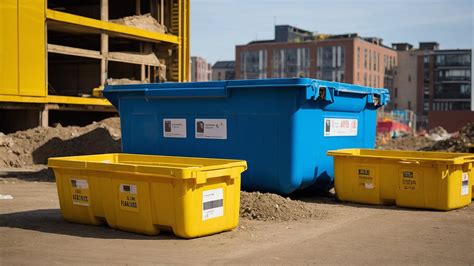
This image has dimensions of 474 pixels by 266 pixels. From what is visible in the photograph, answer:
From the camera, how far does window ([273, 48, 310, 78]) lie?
10031 cm

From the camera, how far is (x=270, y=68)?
10475cm

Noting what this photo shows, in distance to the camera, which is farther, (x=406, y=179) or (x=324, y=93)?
(x=324, y=93)

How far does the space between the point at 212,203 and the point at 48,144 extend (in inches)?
403

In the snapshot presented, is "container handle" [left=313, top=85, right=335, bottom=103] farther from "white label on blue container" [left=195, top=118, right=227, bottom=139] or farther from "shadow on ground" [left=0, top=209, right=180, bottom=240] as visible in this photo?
"shadow on ground" [left=0, top=209, right=180, bottom=240]

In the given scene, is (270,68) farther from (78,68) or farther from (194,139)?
(194,139)

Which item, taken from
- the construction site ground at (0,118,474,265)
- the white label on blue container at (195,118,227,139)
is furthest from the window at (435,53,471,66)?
the white label on blue container at (195,118,227,139)

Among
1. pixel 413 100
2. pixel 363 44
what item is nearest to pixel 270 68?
pixel 363 44

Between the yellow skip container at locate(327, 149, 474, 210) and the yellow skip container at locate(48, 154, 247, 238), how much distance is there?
3020 mm

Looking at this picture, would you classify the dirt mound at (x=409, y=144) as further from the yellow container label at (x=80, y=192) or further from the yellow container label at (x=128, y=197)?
the yellow container label at (x=128, y=197)

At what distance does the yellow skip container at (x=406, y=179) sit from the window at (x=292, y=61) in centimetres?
9123

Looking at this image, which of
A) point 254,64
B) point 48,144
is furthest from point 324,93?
point 254,64

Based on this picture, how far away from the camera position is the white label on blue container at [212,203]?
630 cm

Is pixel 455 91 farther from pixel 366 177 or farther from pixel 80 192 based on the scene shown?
pixel 80 192

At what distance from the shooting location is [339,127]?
1033 cm
